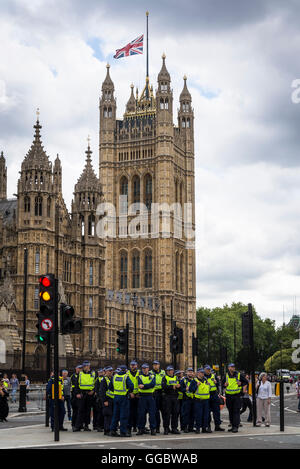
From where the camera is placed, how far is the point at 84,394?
19.9 metres

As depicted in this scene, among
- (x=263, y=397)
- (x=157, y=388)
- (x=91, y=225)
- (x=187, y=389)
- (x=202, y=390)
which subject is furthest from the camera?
(x=91, y=225)

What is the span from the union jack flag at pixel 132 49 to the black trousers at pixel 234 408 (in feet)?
232

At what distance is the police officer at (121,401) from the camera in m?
18.1

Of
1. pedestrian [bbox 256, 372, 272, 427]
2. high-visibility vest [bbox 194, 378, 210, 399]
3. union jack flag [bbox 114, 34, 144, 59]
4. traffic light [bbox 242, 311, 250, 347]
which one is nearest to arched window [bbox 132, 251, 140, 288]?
union jack flag [bbox 114, 34, 144, 59]

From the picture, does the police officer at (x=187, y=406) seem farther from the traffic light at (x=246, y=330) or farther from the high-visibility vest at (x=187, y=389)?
the traffic light at (x=246, y=330)

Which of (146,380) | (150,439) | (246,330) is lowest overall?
(150,439)

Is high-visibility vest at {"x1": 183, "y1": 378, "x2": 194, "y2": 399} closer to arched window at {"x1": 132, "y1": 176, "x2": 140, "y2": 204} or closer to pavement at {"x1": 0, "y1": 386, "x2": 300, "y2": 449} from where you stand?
pavement at {"x1": 0, "y1": 386, "x2": 300, "y2": 449}

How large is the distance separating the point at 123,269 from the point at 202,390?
296ft

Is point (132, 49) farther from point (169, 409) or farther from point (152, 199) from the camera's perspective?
point (169, 409)

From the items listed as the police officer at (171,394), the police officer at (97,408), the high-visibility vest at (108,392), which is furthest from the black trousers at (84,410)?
the police officer at (171,394)

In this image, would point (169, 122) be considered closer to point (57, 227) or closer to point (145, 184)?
point (145, 184)

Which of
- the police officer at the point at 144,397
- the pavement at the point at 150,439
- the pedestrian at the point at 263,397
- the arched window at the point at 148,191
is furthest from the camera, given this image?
the arched window at the point at 148,191

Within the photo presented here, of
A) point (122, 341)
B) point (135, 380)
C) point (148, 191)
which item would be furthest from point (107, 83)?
point (135, 380)

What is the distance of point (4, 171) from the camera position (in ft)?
232
